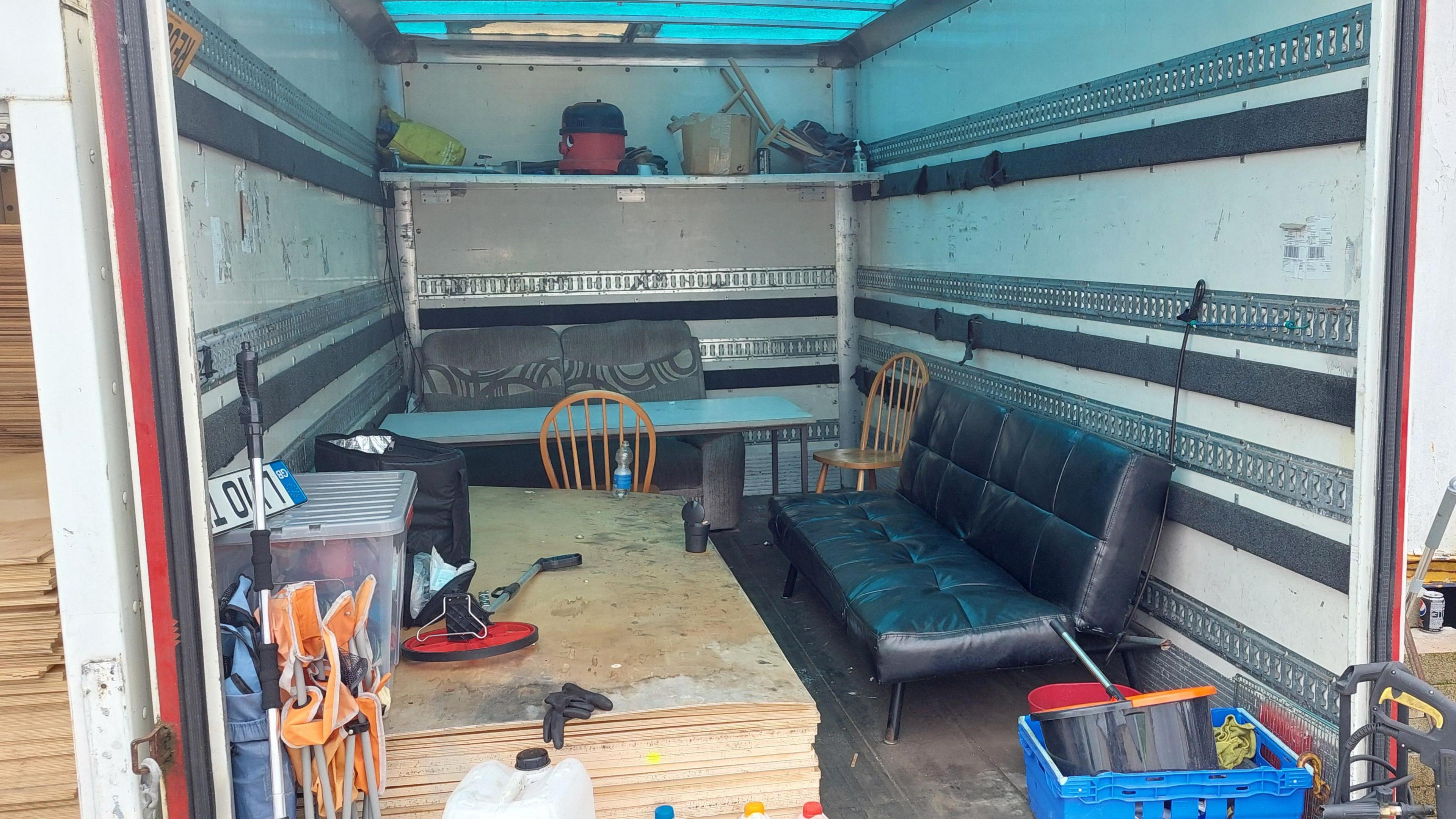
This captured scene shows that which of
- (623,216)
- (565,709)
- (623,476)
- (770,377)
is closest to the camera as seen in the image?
(565,709)

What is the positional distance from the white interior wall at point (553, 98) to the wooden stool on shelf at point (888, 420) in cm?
152

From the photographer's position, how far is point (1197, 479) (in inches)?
126

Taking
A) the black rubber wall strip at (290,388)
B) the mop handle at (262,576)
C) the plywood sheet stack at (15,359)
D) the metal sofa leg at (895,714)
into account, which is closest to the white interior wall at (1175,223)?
the metal sofa leg at (895,714)

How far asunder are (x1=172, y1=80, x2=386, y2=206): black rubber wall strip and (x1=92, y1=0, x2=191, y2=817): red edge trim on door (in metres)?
0.49

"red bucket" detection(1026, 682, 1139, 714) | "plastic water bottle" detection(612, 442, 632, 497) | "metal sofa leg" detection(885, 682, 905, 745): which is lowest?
"metal sofa leg" detection(885, 682, 905, 745)

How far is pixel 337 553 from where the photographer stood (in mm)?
2176

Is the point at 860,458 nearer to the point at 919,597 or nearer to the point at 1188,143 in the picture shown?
the point at 919,597

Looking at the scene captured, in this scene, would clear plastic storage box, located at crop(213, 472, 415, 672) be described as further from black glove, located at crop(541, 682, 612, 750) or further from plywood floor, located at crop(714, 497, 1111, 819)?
plywood floor, located at crop(714, 497, 1111, 819)

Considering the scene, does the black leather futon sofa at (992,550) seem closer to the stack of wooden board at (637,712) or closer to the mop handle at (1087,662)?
the mop handle at (1087,662)

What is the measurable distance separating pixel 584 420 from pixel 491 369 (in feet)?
3.13

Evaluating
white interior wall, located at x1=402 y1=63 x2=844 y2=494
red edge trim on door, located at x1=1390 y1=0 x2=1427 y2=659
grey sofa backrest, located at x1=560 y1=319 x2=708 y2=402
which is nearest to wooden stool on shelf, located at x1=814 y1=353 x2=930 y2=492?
white interior wall, located at x1=402 y1=63 x2=844 y2=494

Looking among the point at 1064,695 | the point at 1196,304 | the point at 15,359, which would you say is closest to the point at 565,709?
the point at 15,359

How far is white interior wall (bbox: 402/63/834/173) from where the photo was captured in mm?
6086

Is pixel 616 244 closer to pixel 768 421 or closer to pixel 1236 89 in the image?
pixel 768 421
